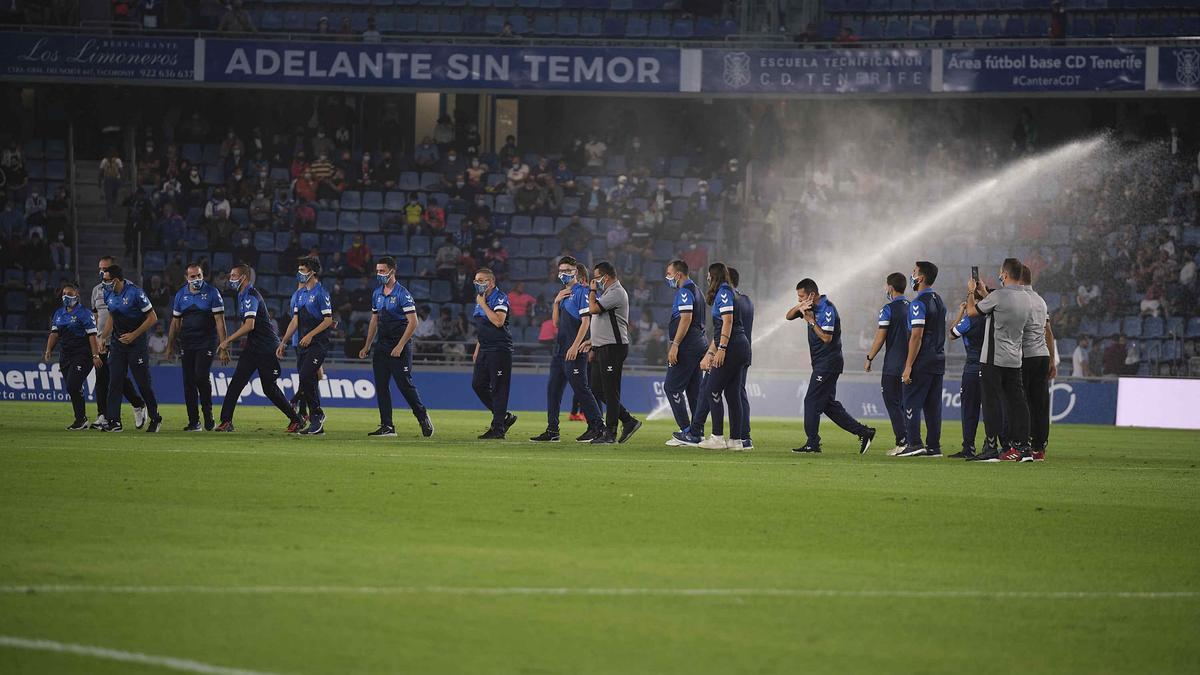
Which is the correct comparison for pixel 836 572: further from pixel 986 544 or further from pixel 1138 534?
pixel 1138 534

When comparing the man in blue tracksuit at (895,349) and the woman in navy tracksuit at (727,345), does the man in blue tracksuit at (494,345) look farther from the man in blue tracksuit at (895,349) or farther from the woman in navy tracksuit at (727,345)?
the man in blue tracksuit at (895,349)

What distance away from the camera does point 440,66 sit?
119 feet

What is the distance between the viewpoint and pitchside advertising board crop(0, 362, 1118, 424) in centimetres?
3073

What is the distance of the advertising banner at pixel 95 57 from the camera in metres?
35.4

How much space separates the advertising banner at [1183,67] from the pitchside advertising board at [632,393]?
27.4 feet

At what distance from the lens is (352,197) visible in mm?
37062

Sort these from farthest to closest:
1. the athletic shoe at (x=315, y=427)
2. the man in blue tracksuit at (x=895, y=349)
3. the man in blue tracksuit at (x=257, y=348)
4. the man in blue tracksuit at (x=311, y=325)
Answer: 1. the athletic shoe at (x=315, y=427)
2. the man in blue tracksuit at (x=311, y=325)
3. the man in blue tracksuit at (x=257, y=348)
4. the man in blue tracksuit at (x=895, y=349)

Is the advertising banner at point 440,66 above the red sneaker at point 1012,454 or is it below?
above

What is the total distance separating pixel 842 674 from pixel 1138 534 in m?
5.18

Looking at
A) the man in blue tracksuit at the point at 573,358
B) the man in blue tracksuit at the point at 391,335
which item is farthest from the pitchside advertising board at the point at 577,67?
the man in blue tracksuit at the point at 391,335

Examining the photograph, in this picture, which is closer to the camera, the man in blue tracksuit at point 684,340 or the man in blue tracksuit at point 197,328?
the man in blue tracksuit at point 684,340

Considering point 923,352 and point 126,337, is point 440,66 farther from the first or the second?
point 923,352

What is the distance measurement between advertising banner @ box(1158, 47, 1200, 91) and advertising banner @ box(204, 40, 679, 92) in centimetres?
1116

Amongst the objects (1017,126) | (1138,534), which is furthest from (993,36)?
(1138,534)
